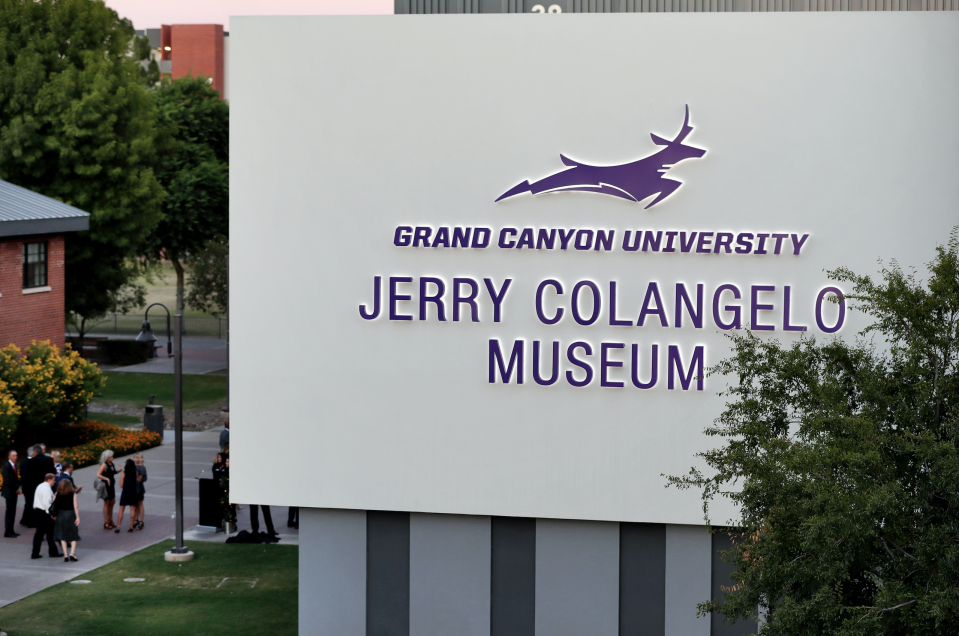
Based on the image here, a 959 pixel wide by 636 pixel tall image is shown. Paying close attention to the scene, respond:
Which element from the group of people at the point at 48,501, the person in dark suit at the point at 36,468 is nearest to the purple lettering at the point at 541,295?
the group of people at the point at 48,501

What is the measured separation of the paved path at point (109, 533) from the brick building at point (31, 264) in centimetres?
468

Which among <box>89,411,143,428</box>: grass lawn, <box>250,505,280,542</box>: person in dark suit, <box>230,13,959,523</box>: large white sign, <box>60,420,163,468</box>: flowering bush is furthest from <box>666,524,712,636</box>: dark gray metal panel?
<box>89,411,143,428</box>: grass lawn

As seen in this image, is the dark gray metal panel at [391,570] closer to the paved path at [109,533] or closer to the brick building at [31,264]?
the paved path at [109,533]

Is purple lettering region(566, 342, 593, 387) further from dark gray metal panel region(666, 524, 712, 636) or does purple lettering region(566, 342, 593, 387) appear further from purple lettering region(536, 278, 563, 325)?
dark gray metal panel region(666, 524, 712, 636)

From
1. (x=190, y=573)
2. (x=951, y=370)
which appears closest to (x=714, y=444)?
(x=951, y=370)

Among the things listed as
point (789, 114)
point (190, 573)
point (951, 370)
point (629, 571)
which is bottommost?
point (190, 573)

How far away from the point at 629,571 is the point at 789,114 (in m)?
5.92

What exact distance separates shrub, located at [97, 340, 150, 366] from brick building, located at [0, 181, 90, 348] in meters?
10.9

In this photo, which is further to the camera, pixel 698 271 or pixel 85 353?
pixel 85 353

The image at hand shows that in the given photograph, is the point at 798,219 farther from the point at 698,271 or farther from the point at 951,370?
the point at 951,370

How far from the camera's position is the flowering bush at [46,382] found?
934 inches

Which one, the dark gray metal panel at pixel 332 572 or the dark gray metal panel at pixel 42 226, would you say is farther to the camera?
the dark gray metal panel at pixel 42 226

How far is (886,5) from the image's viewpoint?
536 inches

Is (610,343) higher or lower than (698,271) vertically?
lower
